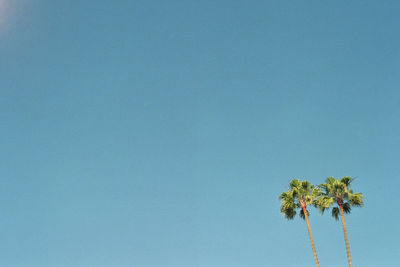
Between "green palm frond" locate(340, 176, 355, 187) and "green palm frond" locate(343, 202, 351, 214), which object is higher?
"green palm frond" locate(340, 176, 355, 187)

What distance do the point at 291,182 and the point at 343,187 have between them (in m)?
6.40

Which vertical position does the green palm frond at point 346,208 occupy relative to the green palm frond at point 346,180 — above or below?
below

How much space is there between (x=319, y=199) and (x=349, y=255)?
7.28 m

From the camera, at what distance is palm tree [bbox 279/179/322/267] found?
168ft

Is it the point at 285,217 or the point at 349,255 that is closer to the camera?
the point at 349,255

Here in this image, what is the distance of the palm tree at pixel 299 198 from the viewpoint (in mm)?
51281

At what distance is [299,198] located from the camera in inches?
2032

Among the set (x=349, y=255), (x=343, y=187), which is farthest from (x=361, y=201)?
(x=349, y=255)

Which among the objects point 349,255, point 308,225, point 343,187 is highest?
point 343,187

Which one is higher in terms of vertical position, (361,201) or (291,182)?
(291,182)

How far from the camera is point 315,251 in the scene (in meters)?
50.5

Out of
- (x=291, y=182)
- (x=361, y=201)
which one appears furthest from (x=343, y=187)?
(x=291, y=182)

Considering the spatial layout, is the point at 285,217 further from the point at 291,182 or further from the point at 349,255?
the point at 349,255

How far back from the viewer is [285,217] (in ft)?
172
